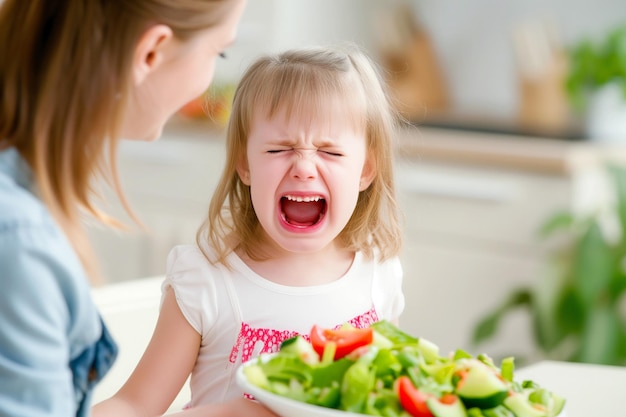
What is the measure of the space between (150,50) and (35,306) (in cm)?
26

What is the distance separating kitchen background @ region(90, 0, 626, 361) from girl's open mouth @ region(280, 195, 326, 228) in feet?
5.20

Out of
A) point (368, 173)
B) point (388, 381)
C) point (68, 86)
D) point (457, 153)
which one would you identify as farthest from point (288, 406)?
point (457, 153)

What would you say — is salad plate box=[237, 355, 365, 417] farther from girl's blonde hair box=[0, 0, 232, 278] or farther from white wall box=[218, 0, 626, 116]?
white wall box=[218, 0, 626, 116]

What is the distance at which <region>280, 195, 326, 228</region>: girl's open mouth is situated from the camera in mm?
1246

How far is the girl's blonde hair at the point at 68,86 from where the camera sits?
0.88 m

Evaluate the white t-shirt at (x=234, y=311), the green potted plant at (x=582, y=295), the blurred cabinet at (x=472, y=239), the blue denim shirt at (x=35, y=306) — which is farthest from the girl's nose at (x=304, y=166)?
the blurred cabinet at (x=472, y=239)

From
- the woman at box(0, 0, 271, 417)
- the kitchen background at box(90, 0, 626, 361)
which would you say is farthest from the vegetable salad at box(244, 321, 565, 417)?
the kitchen background at box(90, 0, 626, 361)

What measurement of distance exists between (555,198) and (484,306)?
0.46 meters

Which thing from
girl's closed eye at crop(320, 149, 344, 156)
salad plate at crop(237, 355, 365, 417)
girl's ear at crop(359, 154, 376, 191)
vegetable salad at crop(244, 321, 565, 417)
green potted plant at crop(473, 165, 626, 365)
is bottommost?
green potted plant at crop(473, 165, 626, 365)

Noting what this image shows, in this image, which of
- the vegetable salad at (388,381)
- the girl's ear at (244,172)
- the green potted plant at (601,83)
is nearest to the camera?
the vegetable salad at (388,381)

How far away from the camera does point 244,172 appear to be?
1.28 meters

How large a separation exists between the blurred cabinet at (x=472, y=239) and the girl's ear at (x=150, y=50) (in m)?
2.35

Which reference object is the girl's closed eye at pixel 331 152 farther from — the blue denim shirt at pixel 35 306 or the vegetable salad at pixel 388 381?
the blue denim shirt at pixel 35 306

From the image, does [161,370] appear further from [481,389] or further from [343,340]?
[481,389]
